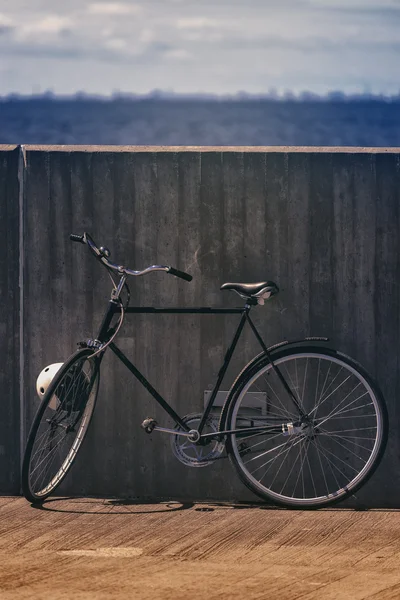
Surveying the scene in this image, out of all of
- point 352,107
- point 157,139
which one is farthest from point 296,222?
point 352,107

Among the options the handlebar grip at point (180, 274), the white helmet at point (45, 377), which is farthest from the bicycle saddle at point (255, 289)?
the white helmet at point (45, 377)

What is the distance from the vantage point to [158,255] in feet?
22.1

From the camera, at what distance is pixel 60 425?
654cm

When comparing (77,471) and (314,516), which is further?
(77,471)

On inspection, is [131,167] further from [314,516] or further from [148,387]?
[314,516]

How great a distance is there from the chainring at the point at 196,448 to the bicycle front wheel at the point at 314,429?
0.15m

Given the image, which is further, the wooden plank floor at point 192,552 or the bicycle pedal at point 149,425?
the bicycle pedal at point 149,425

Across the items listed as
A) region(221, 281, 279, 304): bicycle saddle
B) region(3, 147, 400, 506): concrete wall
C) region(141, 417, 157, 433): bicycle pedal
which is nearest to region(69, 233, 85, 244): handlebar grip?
region(3, 147, 400, 506): concrete wall

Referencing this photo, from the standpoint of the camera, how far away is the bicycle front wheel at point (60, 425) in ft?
20.8

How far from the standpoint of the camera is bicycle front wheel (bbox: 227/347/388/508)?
664 centimetres

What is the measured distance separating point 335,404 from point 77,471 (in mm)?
1643

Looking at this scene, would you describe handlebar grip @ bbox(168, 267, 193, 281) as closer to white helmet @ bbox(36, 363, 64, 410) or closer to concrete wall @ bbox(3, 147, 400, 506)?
concrete wall @ bbox(3, 147, 400, 506)

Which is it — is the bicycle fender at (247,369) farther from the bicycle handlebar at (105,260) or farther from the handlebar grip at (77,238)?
the handlebar grip at (77,238)

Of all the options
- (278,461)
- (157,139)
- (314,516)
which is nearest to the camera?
(314,516)
